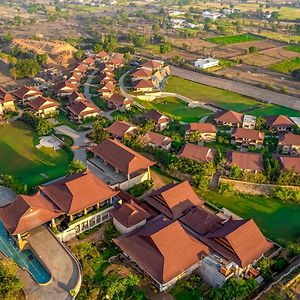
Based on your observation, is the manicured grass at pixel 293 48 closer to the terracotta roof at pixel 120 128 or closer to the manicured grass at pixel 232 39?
the manicured grass at pixel 232 39

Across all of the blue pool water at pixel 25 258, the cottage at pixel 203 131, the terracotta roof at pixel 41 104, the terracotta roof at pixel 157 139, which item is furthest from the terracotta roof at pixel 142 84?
the blue pool water at pixel 25 258

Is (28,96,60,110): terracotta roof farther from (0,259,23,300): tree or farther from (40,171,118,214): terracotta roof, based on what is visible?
(0,259,23,300): tree

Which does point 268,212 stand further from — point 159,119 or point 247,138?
point 159,119

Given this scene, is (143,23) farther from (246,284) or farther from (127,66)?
(246,284)

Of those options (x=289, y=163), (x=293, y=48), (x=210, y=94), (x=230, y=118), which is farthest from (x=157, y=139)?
(x=293, y=48)

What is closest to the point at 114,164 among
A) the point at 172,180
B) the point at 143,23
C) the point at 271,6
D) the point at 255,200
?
the point at 172,180
